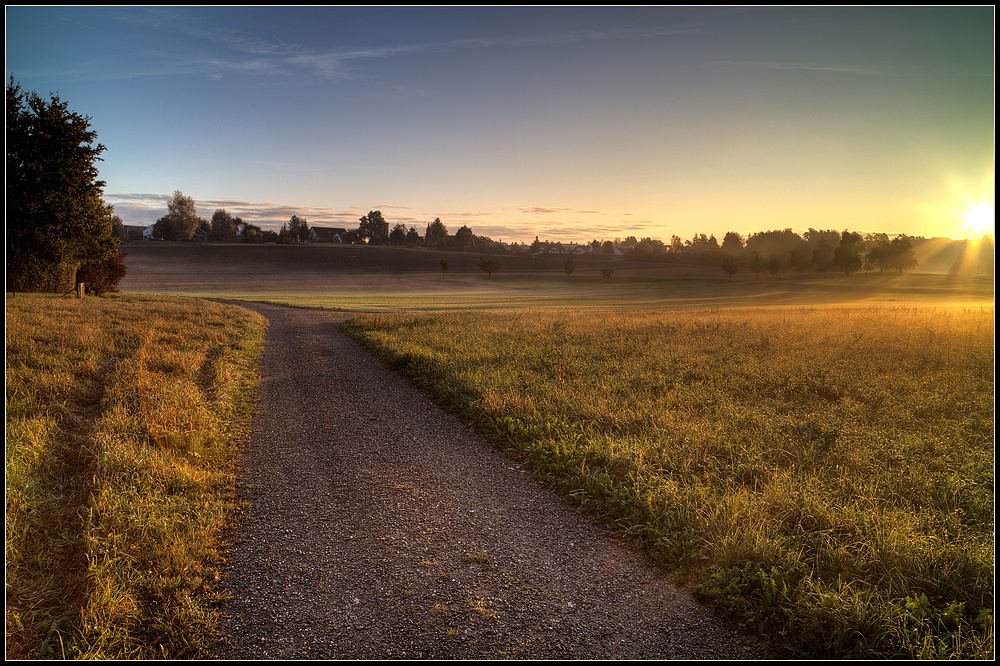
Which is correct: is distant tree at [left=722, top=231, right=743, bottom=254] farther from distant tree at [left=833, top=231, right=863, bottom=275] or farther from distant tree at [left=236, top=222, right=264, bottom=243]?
distant tree at [left=236, top=222, right=264, bottom=243]

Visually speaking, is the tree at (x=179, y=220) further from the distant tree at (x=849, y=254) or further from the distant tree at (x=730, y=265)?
the distant tree at (x=849, y=254)

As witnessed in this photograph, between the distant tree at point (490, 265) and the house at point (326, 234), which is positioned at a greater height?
the house at point (326, 234)

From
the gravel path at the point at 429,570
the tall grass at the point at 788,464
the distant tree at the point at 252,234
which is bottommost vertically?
Answer: the gravel path at the point at 429,570

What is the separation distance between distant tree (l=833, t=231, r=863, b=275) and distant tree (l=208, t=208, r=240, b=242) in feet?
437

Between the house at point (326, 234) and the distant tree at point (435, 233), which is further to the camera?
the house at point (326, 234)

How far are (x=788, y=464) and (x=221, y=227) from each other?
481 feet

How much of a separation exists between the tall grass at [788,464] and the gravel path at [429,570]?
0.53 m

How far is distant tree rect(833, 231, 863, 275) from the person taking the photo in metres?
86.1

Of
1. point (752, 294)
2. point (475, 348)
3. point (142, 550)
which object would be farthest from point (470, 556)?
point (752, 294)

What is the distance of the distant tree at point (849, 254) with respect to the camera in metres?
86.1

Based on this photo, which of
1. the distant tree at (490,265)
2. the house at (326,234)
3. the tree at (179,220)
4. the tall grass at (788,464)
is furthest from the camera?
the house at (326,234)

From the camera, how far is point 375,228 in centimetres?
15062

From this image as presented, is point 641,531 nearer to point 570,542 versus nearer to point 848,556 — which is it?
point 570,542

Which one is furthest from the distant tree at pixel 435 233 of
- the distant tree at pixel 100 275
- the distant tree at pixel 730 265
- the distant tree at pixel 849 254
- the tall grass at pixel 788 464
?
the tall grass at pixel 788 464
